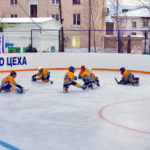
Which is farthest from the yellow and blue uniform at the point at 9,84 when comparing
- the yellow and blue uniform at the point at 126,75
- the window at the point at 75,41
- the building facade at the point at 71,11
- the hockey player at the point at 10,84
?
the building facade at the point at 71,11

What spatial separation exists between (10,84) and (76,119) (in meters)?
4.10

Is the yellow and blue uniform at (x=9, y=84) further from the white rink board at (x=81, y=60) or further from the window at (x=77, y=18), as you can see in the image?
the window at (x=77, y=18)

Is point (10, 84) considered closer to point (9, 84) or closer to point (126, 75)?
point (9, 84)

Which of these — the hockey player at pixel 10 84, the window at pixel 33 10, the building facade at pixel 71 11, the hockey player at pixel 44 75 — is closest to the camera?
the hockey player at pixel 10 84

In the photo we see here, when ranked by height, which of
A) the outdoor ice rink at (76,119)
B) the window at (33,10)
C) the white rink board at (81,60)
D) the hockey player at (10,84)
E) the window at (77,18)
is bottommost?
the outdoor ice rink at (76,119)

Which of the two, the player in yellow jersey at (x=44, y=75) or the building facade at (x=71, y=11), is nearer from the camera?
the player in yellow jersey at (x=44, y=75)

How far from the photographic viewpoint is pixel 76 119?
8.17 m

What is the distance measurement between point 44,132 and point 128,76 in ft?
23.9

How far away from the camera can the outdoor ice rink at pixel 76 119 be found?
6.34 m

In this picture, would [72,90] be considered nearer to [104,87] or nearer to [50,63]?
[104,87]

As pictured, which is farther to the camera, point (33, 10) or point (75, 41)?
point (33, 10)

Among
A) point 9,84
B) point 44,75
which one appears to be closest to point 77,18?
point 44,75

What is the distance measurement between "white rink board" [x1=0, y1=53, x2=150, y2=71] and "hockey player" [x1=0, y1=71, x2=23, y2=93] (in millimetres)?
6399

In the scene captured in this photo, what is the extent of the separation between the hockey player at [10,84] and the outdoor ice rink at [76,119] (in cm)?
21
